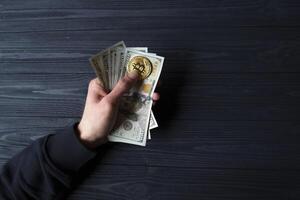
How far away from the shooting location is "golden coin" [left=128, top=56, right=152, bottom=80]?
1.03 m

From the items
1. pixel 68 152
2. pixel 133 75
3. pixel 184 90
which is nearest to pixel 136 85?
pixel 133 75

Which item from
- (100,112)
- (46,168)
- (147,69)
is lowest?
(46,168)

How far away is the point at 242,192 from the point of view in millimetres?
997

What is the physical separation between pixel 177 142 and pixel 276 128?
294mm

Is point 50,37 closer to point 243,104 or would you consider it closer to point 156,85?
point 156,85

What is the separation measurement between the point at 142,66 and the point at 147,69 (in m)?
0.02

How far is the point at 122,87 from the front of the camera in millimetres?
965

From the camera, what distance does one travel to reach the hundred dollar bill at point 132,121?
1027 mm

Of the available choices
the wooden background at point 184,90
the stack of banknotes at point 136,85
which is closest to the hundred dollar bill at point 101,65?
the stack of banknotes at point 136,85

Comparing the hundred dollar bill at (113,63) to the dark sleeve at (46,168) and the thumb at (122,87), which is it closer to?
the thumb at (122,87)

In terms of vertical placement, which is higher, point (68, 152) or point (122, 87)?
point (122, 87)

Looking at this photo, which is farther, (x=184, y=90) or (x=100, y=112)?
(x=184, y=90)

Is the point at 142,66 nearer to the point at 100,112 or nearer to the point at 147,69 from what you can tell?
the point at 147,69

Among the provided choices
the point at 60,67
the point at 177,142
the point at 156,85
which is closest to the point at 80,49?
the point at 60,67
